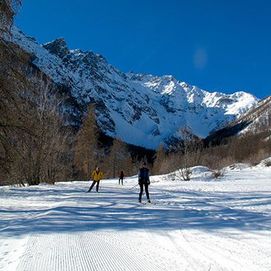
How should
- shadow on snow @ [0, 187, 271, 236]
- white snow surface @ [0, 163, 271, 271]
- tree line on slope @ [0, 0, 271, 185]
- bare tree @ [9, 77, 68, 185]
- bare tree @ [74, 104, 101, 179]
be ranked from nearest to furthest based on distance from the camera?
white snow surface @ [0, 163, 271, 271], shadow on snow @ [0, 187, 271, 236], tree line on slope @ [0, 0, 271, 185], bare tree @ [9, 77, 68, 185], bare tree @ [74, 104, 101, 179]

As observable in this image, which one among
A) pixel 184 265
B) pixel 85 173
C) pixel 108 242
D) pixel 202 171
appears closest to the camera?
pixel 184 265

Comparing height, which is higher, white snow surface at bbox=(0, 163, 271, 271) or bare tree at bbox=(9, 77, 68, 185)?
bare tree at bbox=(9, 77, 68, 185)

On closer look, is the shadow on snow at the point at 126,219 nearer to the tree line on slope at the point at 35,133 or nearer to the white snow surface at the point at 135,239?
the white snow surface at the point at 135,239

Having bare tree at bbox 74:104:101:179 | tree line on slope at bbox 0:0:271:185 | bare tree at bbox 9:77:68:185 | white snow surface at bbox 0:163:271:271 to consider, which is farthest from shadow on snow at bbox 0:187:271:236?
bare tree at bbox 74:104:101:179

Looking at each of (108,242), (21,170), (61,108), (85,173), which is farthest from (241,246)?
(85,173)

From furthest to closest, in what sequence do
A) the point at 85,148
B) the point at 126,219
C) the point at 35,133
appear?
1. the point at 85,148
2. the point at 35,133
3. the point at 126,219

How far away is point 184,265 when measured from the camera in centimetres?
764

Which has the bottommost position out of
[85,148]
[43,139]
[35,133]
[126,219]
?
[126,219]

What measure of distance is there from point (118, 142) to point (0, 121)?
9112cm

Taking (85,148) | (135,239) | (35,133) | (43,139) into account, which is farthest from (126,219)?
(85,148)

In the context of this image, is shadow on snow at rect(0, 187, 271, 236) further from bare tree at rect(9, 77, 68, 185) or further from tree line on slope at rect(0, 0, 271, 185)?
bare tree at rect(9, 77, 68, 185)

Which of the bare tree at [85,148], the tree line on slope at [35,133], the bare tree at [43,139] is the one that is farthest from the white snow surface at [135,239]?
the bare tree at [85,148]

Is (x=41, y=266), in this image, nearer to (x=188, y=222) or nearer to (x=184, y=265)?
(x=184, y=265)

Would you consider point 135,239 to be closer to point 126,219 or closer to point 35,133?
point 126,219
